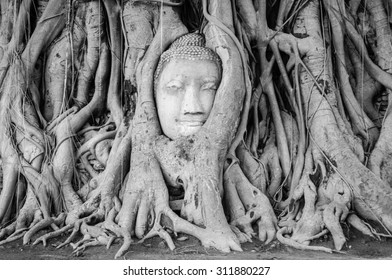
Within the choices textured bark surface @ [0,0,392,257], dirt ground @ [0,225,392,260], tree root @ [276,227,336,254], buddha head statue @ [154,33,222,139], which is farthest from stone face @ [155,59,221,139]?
tree root @ [276,227,336,254]

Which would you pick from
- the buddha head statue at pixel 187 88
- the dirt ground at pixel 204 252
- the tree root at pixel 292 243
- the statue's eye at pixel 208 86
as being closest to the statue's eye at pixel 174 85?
the buddha head statue at pixel 187 88

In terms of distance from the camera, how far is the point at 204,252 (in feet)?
10.0

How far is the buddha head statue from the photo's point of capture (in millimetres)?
3635

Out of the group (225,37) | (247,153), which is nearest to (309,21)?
(225,37)

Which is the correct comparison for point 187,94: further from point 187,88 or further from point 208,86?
point 208,86

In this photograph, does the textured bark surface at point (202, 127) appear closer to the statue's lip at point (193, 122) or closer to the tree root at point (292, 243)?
the tree root at point (292, 243)

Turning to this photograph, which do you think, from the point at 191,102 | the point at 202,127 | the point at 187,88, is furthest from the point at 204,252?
the point at 187,88

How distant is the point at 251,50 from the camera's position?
159 inches

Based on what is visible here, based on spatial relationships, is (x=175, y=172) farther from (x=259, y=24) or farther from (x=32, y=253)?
(x=259, y=24)

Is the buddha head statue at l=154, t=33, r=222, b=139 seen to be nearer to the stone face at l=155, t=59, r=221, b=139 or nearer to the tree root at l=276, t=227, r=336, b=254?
the stone face at l=155, t=59, r=221, b=139

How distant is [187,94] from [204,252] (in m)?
1.20

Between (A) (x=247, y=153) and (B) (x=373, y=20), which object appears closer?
(A) (x=247, y=153)

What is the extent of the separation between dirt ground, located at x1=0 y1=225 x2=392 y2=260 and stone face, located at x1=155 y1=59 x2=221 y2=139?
0.87 meters

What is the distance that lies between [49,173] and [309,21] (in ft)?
8.01
